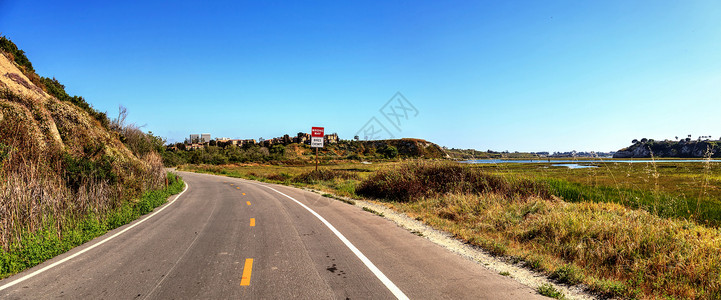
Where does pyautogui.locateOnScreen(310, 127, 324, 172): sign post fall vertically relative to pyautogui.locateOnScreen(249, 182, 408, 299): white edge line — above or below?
above

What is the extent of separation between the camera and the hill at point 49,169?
7922 millimetres

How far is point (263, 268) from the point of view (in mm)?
5742

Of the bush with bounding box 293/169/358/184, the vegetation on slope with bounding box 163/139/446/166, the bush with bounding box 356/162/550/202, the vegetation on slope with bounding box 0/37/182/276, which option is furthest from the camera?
the vegetation on slope with bounding box 163/139/446/166

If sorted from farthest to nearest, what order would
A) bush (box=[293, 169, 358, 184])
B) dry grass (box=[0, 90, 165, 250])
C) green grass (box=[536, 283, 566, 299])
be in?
1. bush (box=[293, 169, 358, 184])
2. dry grass (box=[0, 90, 165, 250])
3. green grass (box=[536, 283, 566, 299])

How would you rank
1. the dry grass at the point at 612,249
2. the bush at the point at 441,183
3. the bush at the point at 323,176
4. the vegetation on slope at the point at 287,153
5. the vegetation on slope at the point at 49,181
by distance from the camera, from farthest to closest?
the vegetation on slope at the point at 287,153
the bush at the point at 323,176
the bush at the point at 441,183
the vegetation on slope at the point at 49,181
the dry grass at the point at 612,249

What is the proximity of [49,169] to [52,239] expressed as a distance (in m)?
4.30

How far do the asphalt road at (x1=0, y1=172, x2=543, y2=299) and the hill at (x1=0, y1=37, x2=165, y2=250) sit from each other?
157 cm

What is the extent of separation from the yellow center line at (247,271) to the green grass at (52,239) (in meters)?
4.29

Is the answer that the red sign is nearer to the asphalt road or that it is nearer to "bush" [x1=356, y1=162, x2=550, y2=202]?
"bush" [x1=356, y1=162, x2=550, y2=202]

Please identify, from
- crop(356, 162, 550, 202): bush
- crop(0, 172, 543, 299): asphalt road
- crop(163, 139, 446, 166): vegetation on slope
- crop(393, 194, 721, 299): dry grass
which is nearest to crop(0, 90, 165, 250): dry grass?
crop(0, 172, 543, 299): asphalt road

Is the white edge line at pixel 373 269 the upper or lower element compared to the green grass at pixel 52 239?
lower

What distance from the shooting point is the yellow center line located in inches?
198

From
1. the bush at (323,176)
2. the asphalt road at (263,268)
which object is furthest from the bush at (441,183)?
the bush at (323,176)

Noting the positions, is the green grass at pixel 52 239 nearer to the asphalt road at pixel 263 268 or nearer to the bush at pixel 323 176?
the asphalt road at pixel 263 268
